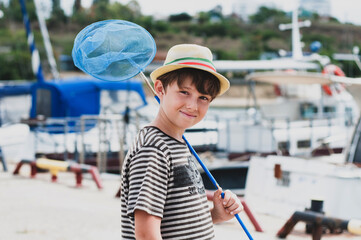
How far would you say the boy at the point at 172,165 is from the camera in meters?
2.07

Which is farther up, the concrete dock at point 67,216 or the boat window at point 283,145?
the concrete dock at point 67,216

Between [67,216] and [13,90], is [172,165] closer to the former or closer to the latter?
[67,216]

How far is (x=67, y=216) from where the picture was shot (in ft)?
21.5

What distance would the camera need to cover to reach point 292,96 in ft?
62.4

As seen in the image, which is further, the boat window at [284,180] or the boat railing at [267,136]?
the boat railing at [267,136]

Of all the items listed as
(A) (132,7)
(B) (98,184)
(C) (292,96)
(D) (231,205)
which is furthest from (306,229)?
Answer: (A) (132,7)

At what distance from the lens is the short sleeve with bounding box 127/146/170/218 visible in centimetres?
205

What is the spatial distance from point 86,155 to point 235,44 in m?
78.7

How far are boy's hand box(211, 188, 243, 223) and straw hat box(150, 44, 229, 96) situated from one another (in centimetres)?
55

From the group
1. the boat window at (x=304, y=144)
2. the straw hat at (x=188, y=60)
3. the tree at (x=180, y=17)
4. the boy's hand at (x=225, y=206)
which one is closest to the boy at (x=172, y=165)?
the straw hat at (x=188, y=60)

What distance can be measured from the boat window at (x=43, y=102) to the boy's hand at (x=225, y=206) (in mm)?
12807

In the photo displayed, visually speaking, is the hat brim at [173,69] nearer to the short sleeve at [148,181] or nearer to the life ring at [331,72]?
the short sleeve at [148,181]

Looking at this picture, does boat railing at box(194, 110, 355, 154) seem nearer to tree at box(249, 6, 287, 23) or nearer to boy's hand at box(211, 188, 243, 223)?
boy's hand at box(211, 188, 243, 223)

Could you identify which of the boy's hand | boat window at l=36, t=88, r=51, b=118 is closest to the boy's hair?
the boy's hand
